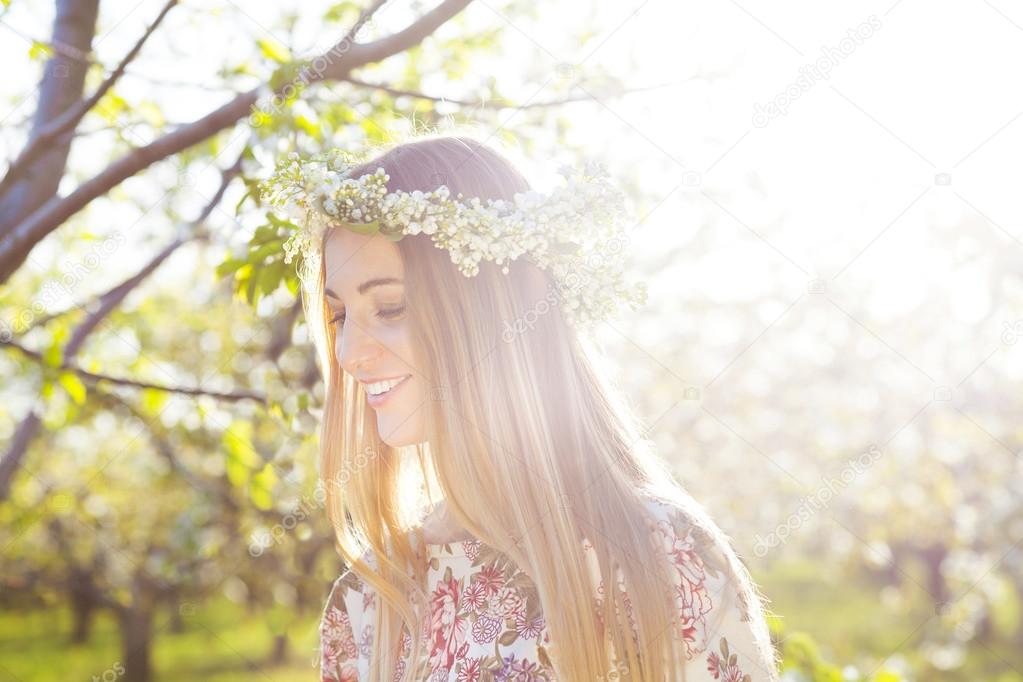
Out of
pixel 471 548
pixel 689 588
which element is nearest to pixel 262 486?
pixel 471 548

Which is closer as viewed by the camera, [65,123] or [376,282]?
[376,282]

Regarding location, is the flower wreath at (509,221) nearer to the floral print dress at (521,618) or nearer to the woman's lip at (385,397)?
the woman's lip at (385,397)

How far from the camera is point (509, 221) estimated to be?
6.64 feet

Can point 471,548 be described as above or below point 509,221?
below

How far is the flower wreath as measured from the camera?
2.02 metres

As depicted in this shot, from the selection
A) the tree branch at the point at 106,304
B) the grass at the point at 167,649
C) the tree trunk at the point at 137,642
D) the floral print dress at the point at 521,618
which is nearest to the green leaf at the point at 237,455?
the tree branch at the point at 106,304

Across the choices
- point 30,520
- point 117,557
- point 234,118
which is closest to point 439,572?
point 234,118

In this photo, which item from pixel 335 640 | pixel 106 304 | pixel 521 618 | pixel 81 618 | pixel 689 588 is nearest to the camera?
pixel 689 588

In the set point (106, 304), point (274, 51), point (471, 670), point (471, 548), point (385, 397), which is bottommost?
point (471, 670)

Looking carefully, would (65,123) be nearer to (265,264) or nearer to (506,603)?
(265,264)

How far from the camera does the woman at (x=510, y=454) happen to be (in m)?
1.91

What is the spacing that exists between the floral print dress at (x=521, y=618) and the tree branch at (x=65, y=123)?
1248 mm

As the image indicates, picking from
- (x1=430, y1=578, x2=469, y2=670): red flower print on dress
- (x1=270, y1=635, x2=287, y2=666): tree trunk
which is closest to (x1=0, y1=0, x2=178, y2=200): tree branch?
(x1=430, y1=578, x2=469, y2=670): red flower print on dress

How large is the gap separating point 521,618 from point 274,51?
4.84 feet
